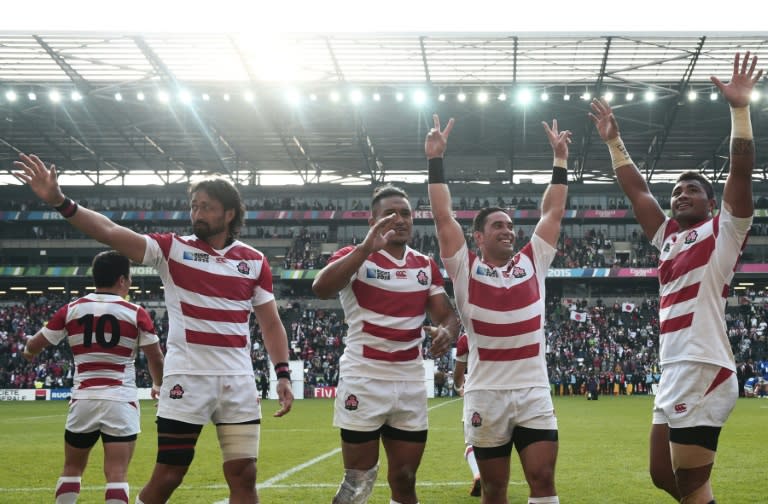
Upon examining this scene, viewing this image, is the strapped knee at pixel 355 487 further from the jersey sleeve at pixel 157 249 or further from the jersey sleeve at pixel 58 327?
the jersey sleeve at pixel 58 327

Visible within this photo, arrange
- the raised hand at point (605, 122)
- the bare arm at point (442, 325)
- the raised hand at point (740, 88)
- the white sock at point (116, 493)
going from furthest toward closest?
the raised hand at point (605, 122)
the white sock at point (116, 493)
the bare arm at point (442, 325)
the raised hand at point (740, 88)

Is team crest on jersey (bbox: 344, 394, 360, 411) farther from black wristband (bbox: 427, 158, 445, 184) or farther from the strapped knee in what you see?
black wristband (bbox: 427, 158, 445, 184)

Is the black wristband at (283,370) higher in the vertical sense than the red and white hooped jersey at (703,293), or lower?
lower

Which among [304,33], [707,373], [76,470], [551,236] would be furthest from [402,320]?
[304,33]

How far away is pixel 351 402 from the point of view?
5152 mm

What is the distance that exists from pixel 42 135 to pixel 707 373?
47829 millimetres

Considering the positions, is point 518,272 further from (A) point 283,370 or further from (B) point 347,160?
(B) point 347,160

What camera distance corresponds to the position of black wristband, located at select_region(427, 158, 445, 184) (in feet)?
17.8

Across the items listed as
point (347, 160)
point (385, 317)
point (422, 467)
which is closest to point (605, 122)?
point (385, 317)

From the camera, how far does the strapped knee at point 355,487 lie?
501 centimetres

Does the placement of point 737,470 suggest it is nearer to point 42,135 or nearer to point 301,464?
point 301,464

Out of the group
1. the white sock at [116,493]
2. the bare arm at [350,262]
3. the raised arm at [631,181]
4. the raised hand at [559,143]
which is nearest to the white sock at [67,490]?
the white sock at [116,493]

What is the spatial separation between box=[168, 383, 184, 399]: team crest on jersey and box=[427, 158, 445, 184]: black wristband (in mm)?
2052

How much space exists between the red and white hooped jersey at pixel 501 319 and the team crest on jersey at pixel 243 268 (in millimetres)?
1270
